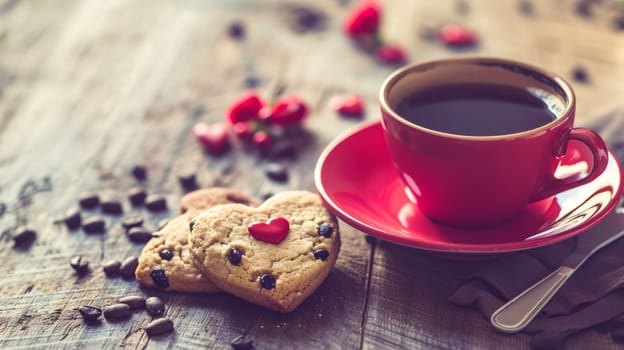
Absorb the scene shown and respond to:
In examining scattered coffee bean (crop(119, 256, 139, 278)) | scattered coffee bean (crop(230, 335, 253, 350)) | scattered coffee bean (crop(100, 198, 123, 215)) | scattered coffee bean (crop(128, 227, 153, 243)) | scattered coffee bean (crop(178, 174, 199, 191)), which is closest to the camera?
scattered coffee bean (crop(230, 335, 253, 350))

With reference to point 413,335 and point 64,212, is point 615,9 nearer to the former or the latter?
point 413,335

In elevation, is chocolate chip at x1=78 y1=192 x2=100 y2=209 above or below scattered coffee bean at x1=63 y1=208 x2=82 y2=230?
below

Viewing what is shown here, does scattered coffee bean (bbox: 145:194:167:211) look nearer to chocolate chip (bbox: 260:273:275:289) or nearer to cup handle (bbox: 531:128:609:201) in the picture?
chocolate chip (bbox: 260:273:275:289)

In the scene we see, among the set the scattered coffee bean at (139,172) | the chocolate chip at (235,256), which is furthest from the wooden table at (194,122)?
the chocolate chip at (235,256)

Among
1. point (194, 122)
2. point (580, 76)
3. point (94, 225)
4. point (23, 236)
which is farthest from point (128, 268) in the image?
point (580, 76)

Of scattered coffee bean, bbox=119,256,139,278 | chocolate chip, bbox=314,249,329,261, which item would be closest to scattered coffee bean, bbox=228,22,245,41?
scattered coffee bean, bbox=119,256,139,278

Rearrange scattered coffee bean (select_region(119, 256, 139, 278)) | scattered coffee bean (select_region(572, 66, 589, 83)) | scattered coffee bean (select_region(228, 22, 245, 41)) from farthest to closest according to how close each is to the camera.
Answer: scattered coffee bean (select_region(228, 22, 245, 41))
scattered coffee bean (select_region(572, 66, 589, 83))
scattered coffee bean (select_region(119, 256, 139, 278))

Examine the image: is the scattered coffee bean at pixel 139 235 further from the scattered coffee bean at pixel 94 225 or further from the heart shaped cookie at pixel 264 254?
the heart shaped cookie at pixel 264 254
